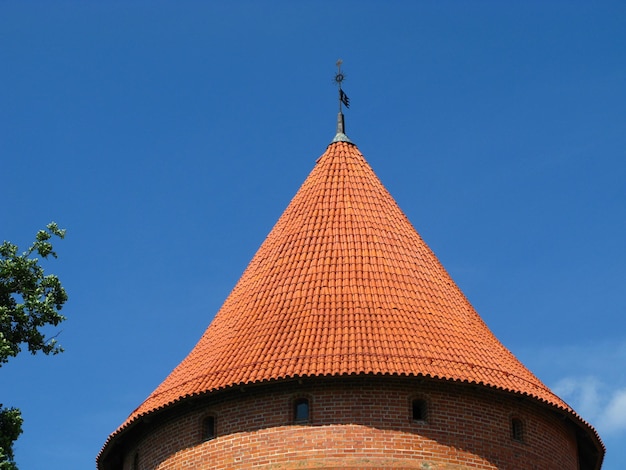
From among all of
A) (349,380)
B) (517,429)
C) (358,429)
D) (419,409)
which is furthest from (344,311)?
(517,429)

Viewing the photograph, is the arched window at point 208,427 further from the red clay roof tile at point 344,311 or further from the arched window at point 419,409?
the arched window at point 419,409

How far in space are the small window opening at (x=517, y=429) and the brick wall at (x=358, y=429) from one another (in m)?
0.05

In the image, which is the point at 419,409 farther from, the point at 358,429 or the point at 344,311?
the point at 344,311

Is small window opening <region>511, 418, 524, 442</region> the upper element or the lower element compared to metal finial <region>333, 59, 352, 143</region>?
lower

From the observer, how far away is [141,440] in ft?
66.8

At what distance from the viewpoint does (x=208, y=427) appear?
1934 centimetres

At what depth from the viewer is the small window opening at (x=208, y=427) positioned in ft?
63.2

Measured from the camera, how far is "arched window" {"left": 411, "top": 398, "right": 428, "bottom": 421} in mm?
18844

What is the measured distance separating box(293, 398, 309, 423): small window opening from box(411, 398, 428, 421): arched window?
145 cm

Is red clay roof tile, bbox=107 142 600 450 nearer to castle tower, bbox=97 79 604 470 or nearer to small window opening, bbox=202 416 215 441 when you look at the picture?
castle tower, bbox=97 79 604 470

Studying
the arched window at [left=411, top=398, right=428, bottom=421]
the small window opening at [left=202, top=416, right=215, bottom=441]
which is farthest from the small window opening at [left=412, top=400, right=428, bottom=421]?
the small window opening at [left=202, top=416, right=215, bottom=441]

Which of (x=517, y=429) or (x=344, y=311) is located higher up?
(x=344, y=311)

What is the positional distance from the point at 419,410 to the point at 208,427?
2963 millimetres

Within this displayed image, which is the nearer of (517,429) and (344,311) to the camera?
(517,429)
